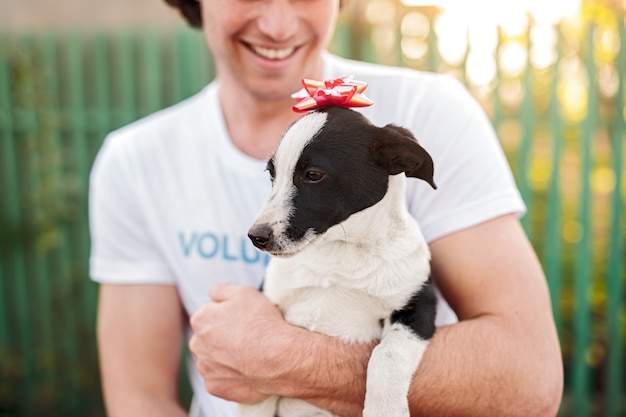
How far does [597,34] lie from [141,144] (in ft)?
11.2

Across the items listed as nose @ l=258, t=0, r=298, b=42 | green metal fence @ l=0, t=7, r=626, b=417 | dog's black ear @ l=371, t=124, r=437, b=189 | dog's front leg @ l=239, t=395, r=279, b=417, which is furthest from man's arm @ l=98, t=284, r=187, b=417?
green metal fence @ l=0, t=7, r=626, b=417

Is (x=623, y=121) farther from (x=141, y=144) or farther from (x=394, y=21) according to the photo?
(x=141, y=144)

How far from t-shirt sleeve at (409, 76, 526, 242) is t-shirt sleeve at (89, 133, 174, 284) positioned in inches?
36.7

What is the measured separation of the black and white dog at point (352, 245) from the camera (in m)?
1.42

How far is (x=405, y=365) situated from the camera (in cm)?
156

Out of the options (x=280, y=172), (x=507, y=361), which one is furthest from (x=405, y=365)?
(x=280, y=172)

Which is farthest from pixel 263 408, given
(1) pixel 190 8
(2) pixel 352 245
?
(1) pixel 190 8

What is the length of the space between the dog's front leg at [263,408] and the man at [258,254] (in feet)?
0.11

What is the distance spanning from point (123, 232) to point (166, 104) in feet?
10.4

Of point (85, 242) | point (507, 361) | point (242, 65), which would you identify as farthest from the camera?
point (85, 242)

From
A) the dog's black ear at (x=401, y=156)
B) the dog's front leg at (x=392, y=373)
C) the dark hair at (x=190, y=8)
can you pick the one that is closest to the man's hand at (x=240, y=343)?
the dog's front leg at (x=392, y=373)

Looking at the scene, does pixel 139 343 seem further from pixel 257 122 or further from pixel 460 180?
pixel 460 180

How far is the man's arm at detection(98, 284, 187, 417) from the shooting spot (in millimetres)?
2367

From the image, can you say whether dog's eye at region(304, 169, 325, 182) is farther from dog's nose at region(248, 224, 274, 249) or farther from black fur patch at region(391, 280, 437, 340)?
black fur patch at region(391, 280, 437, 340)
